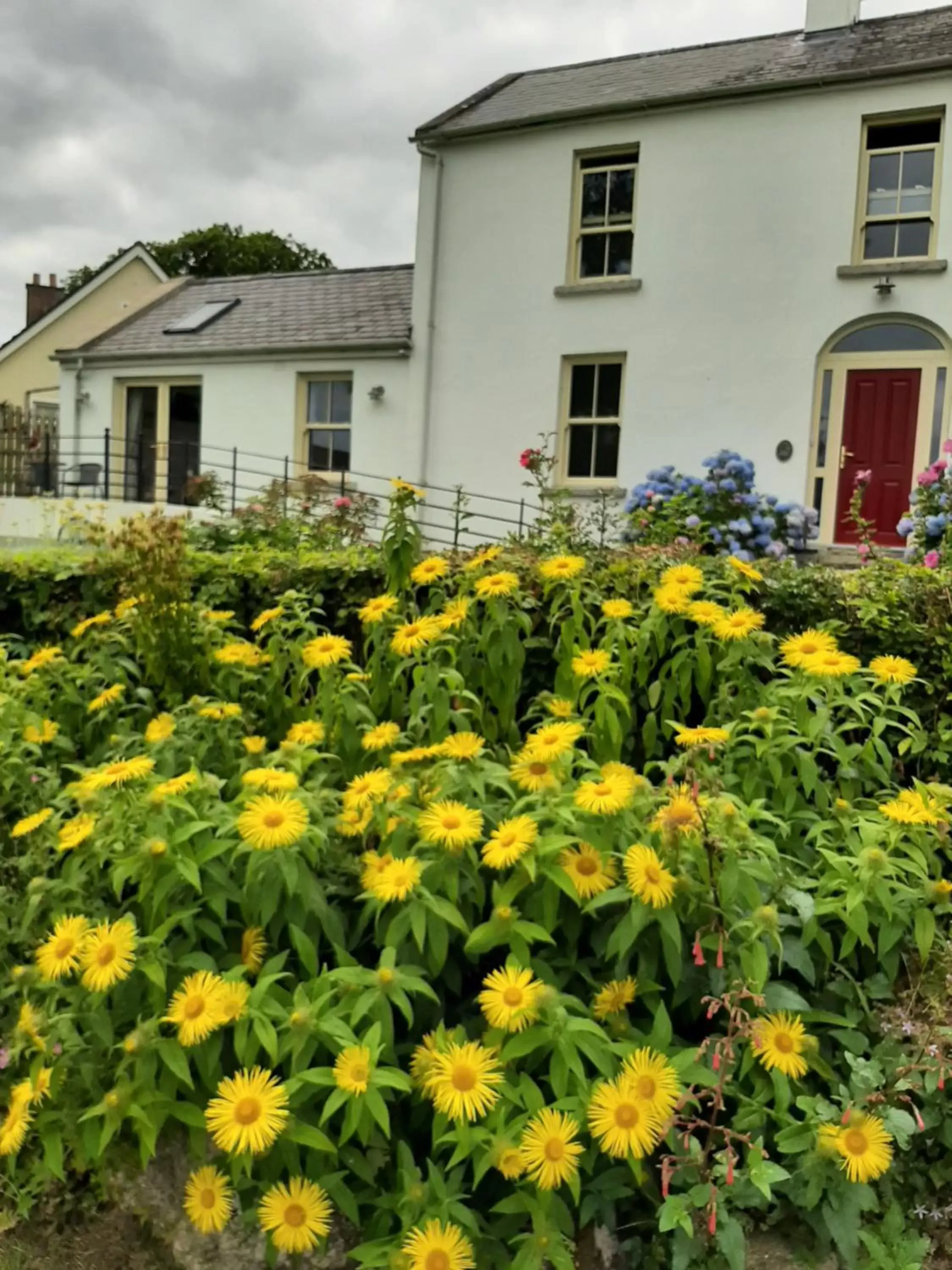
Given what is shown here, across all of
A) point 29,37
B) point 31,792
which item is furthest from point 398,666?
point 29,37

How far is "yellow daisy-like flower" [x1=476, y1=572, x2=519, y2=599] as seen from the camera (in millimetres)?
2893

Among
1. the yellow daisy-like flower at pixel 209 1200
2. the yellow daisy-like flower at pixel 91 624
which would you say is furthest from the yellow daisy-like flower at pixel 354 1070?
the yellow daisy-like flower at pixel 91 624

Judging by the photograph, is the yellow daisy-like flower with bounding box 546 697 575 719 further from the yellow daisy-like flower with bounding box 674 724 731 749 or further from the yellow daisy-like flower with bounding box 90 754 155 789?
the yellow daisy-like flower with bounding box 90 754 155 789

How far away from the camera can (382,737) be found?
2.46m

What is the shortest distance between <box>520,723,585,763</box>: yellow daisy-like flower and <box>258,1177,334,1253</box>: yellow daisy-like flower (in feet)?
3.07

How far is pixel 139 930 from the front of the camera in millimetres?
2027

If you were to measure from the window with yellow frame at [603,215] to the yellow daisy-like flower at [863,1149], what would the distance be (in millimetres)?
12600

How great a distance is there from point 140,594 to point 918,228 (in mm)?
11174

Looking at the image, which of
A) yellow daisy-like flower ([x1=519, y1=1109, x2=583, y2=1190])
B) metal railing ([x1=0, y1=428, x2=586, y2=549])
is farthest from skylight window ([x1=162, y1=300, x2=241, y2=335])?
yellow daisy-like flower ([x1=519, y1=1109, x2=583, y2=1190])

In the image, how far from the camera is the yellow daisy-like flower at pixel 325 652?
2.82 meters

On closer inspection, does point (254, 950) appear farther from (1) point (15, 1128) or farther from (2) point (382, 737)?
(2) point (382, 737)

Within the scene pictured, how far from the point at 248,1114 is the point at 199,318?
18.3 meters

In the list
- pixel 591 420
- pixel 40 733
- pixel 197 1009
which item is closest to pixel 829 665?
pixel 197 1009

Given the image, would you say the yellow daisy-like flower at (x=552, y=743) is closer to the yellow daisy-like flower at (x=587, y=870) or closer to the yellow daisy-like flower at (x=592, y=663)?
the yellow daisy-like flower at (x=587, y=870)
